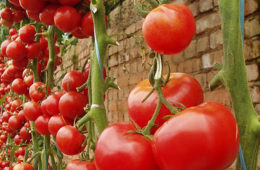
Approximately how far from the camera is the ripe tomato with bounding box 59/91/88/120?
0.75 m

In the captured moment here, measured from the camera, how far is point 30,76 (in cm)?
135

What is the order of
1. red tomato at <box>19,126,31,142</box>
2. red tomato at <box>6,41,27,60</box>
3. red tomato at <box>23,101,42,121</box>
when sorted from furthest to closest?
red tomato at <box>19,126,31,142</box> → red tomato at <box>6,41,27,60</box> → red tomato at <box>23,101,42,121</box>

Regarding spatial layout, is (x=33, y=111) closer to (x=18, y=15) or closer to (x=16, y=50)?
(x=16, y=50)

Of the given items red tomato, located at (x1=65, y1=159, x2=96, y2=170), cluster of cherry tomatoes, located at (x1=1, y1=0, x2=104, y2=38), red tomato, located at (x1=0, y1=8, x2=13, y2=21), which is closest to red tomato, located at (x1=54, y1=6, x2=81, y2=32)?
cluster of cherry tomatoes, located at (x1=1, y1=0, x2=104, y2=38)

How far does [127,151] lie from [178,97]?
93 mm

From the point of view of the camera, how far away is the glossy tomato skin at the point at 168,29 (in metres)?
0.38

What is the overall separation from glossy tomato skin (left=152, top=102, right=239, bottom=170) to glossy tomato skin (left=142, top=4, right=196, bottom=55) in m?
0.10

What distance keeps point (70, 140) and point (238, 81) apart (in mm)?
411

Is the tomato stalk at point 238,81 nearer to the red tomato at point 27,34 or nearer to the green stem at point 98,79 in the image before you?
the green stem at point 98,79

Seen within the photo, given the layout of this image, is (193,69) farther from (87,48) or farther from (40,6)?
(87,48)

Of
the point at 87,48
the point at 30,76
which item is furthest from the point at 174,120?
the point at 87,48

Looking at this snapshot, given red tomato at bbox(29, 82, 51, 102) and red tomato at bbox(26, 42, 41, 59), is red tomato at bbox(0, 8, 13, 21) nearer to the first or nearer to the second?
red tomato at bbox(26, 42, 41, 59)

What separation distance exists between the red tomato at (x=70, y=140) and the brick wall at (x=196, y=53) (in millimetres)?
227

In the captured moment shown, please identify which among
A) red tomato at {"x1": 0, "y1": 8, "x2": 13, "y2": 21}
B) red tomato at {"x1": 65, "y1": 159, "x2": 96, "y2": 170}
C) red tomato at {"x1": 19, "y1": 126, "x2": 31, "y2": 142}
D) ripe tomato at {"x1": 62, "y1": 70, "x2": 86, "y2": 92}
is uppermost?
red tomato at {"x1": 0, "y1": 8, "x2": 13, "y2": 21}
